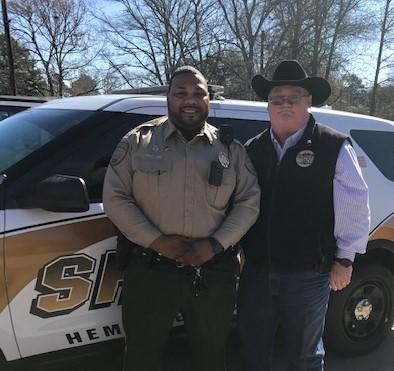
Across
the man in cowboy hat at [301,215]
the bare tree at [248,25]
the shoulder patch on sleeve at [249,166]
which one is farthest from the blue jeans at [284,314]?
the bare tree at [248,25]

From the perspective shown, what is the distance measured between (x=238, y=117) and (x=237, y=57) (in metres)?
30.0

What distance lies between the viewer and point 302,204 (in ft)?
8.18

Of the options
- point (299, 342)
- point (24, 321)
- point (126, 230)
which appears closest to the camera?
point (126, 230)

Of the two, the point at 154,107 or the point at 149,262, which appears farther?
the point at 154,107

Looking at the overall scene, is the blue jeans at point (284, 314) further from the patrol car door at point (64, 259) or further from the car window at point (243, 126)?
the car window at point (243, 126)

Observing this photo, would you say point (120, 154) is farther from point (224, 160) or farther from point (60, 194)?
point (224, 160)

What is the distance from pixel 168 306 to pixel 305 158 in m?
0.99

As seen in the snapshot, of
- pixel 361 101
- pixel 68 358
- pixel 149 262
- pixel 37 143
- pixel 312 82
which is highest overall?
pixel 312 82

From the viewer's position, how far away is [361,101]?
3650cm

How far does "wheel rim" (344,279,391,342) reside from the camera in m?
3.66

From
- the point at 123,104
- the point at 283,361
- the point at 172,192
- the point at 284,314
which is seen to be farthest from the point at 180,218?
the point at 283,361

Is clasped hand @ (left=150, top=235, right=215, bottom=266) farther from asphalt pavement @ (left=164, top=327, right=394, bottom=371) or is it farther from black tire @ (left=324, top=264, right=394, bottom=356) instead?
black tire @ (left=324, top=264, right=394, bottom=356)

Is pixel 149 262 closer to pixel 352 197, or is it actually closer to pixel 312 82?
pixel 352 197

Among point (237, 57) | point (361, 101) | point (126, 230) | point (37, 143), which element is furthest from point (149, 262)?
point (361, 101)
